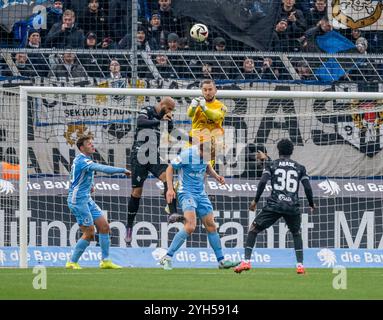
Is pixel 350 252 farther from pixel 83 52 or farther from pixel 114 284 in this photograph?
pixel 114 284

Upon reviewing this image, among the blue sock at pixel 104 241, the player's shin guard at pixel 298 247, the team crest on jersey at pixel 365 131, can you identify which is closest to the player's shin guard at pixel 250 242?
the player's shin guard at pixel 298 247

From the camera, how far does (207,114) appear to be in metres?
17.3

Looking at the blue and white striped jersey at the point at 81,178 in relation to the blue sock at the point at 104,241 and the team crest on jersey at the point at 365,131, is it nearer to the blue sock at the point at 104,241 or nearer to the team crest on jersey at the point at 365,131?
the blue sock at the point at 104,241

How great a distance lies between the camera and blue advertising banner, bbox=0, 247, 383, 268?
65.5 feet

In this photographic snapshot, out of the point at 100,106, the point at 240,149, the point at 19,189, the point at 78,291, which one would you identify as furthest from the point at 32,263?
the point at 78,291

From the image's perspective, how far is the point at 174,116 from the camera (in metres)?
21.0

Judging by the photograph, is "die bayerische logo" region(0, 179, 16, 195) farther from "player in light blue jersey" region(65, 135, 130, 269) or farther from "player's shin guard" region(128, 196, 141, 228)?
"player in light blue jersey" region(65, 135, 130, 269)

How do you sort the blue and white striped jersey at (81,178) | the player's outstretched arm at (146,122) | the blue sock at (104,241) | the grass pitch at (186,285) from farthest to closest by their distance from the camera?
the player's outstretched arm at (146,122) < the blue sock at (104,241) < the blue and white striped jersey at (81,178) < the grass pitch at (186,285)

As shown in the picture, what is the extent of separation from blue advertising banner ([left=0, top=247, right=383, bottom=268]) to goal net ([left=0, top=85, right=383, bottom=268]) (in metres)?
0.25

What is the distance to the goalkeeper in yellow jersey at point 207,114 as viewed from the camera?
17156 mm

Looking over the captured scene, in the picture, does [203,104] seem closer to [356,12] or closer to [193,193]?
[193,193]

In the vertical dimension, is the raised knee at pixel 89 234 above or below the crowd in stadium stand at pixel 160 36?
below

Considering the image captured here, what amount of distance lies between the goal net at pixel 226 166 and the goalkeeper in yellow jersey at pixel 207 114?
2.62 metres

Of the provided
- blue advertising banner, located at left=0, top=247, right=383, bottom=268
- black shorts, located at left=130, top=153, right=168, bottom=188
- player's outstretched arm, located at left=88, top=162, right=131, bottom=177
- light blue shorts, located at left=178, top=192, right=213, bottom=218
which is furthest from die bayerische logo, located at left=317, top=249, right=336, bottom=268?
player's outstretched arm, located at left=88, top=162, right=131, bottom=177
